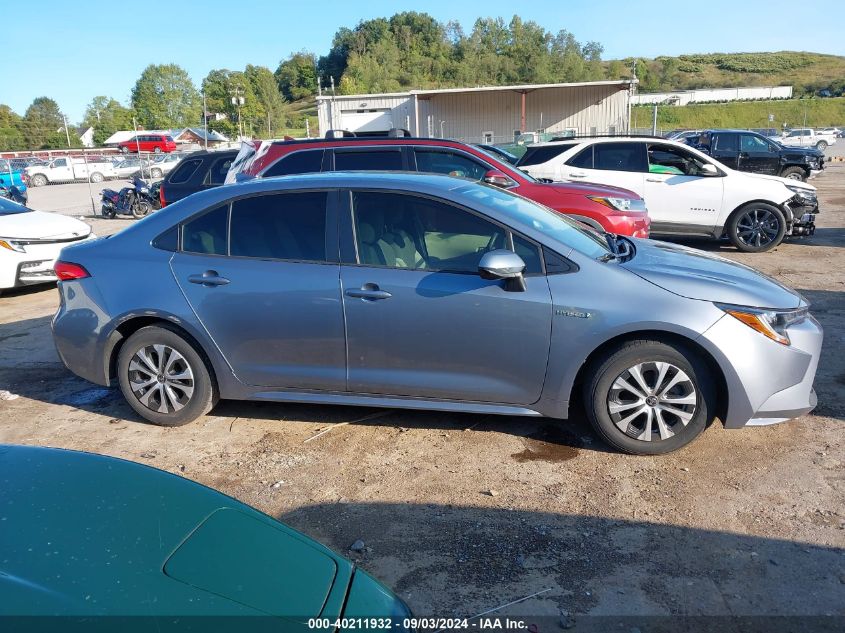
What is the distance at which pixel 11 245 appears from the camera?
29.0 ft

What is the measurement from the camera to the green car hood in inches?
60.5

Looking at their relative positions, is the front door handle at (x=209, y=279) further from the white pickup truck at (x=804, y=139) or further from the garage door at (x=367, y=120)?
the white pickup truck at (x=804, y=139)

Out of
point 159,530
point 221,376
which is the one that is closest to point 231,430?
point 221,376

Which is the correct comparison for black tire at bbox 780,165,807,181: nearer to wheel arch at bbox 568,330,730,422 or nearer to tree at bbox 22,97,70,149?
wheel arch at bbox 568,330,730,422

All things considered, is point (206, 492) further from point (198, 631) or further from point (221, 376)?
point (221, 376)

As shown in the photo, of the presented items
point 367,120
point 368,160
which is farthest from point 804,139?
point 368,160

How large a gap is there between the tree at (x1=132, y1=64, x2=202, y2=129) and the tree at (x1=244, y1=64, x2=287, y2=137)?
80.0ft

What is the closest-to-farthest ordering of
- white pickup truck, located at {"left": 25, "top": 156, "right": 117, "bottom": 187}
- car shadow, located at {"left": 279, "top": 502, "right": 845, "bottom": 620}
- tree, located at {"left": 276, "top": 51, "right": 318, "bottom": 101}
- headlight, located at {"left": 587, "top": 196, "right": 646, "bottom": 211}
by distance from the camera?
1. car shadow, located at {"left": 279, "top": 502, "right": 845, "bottom": 620}
2. headlight, located at {"left": 587, "top": 196, "right": 646, "bottom": 211}
3. white pickup truck, located at {"left": 25, "top": 156, "right": 117, "bottom": 187}
4. tree, located at {"left": 276, "top": 51, "right": 318, "bottom": 101}

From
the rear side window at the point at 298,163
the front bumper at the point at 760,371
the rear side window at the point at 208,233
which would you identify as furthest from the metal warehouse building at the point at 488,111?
the front bumper at the point at 760,371

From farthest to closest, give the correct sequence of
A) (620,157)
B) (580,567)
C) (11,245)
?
1. (620,157)
2. (11,245)
3. (580,567)

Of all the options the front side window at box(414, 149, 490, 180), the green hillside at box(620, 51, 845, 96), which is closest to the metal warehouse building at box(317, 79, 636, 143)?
the front side window at box(414, 149, 490, 180)

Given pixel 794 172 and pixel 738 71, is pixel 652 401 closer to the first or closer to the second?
pixel 794 172

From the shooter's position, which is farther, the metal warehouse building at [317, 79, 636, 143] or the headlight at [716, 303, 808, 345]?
the metal warehouse building at [317, 79, 636, 143]

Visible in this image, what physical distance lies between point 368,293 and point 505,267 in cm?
87
